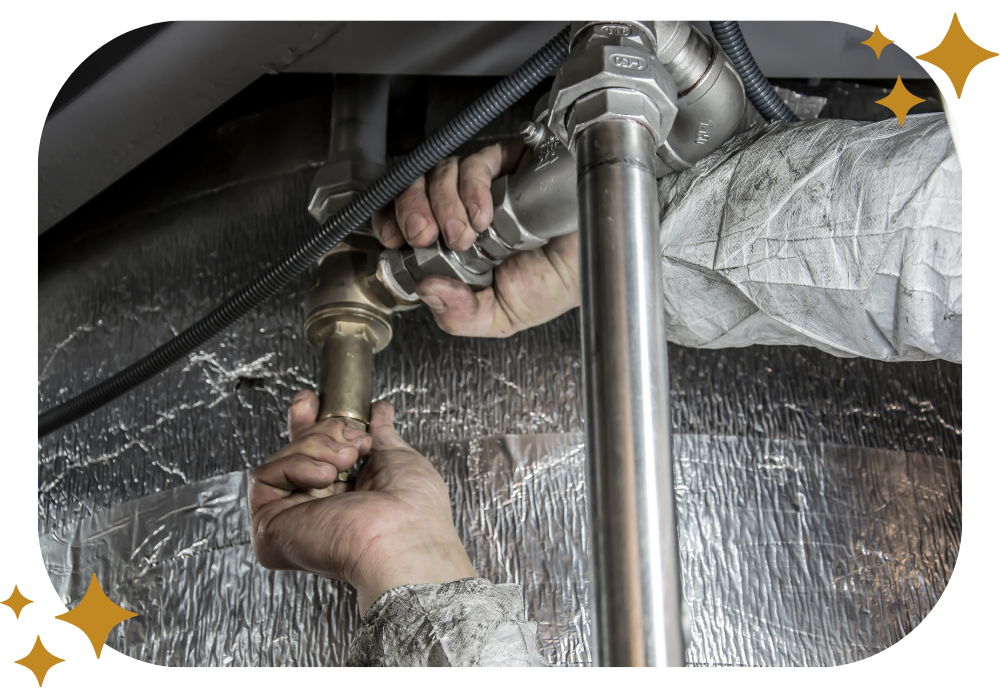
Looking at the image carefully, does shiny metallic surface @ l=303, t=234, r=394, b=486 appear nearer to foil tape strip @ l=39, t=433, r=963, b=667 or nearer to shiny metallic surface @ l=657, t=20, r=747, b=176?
foil tape strip @ l=39, t=433, r=963, b=667

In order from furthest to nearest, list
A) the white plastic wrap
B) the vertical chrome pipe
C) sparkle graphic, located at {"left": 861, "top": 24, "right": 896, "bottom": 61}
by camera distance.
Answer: sparkle graphic, located at {"left": 861, "top": 24, "right": 896, "bottom": 61}, the white plastic wrap, the vertical chrome pipe

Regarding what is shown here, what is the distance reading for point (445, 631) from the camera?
44 cm

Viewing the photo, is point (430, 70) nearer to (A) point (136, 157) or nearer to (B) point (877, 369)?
(A) point (136, 157)

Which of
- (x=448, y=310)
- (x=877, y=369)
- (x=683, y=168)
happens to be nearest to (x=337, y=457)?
(x=448, y=310)

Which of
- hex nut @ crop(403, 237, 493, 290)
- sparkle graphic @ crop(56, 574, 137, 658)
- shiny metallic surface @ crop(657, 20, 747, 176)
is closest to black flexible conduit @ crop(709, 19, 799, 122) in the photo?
shiny metallic surface @ crop(657, 20, 747, 176)

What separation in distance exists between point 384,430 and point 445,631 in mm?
184

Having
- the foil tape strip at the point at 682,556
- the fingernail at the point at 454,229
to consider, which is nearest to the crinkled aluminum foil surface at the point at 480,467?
the foil tape strip at the point at 682,556

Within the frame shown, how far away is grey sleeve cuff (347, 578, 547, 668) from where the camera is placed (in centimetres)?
43

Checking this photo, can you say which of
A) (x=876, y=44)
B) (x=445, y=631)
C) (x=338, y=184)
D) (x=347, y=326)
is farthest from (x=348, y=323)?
(x=876, y=44)

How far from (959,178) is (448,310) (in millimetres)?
339

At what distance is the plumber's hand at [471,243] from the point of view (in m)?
0.56

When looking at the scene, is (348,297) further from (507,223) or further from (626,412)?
(626,412)

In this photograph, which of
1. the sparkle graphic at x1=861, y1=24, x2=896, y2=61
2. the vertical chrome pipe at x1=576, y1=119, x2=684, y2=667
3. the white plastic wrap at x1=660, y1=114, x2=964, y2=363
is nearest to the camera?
the vertical chrome pipe at x1=576, y1=119, x2=684, y2=667

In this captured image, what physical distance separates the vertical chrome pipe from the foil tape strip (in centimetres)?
24
